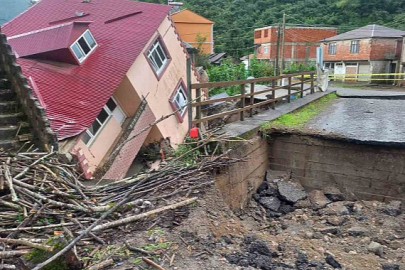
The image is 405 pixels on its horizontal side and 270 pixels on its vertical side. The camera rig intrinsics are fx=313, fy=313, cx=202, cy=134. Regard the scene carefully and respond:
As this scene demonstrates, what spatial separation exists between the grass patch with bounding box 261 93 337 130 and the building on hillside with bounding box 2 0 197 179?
16.9 ft

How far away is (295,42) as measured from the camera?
41094mm

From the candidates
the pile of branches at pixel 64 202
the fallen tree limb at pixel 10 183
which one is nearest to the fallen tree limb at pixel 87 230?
the pile of branches at pixel 64 202

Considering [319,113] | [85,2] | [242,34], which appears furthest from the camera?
[242,34]

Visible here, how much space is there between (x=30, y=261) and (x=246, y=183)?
395cm

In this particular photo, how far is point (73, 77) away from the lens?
10609 mm

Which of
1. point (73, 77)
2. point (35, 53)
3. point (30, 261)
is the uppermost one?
point (35, 53)

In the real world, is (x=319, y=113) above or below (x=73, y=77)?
below

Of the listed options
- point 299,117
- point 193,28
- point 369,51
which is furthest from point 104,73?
point 369,51

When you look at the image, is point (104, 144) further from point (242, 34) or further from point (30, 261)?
point (242, 34)

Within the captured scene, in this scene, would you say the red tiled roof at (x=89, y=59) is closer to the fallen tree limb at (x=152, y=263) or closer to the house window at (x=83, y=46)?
the house window at (x=83, y=46)

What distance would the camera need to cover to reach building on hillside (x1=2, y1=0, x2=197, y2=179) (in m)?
9.65

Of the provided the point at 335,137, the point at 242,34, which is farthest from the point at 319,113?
the point at 242,34

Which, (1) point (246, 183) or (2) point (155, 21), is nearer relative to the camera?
(1) point (246, 183)

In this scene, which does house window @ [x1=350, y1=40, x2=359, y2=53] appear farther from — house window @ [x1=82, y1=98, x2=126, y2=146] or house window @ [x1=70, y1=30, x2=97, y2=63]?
house window @ [x1=82, y1=98, x2=126, y2=146]
